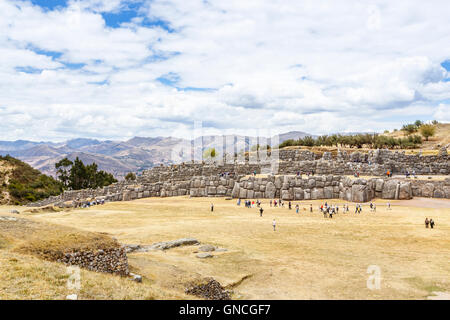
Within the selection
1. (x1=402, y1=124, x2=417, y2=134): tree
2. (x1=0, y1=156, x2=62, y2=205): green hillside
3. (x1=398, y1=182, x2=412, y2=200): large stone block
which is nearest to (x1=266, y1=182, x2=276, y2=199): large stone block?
(x1=398, y1=182, x2=412, y2=200): large stone block

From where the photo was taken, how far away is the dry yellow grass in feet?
46.9

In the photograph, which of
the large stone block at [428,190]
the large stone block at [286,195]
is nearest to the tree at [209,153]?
the large stone block at [286,195]

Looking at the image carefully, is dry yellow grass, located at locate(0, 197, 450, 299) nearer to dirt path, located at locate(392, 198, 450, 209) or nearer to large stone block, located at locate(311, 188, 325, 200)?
dirt path, located at locate(392, 198, 450, 209)

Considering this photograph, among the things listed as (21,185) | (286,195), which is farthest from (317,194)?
(21,185)

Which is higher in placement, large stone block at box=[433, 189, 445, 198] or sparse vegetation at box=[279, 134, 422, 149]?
sparse vegetation at box=[279, 134, 422, 149]

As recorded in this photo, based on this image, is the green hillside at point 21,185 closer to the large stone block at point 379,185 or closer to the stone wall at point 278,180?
the stone wall at point 278,180

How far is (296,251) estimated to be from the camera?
20625mm

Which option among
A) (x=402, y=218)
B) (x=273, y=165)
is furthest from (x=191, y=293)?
(x=273, y=165)

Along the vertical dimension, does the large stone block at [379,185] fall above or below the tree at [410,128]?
below

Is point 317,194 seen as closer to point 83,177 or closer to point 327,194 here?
point 327,194

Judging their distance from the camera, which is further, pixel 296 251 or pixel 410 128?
pixel 410 128

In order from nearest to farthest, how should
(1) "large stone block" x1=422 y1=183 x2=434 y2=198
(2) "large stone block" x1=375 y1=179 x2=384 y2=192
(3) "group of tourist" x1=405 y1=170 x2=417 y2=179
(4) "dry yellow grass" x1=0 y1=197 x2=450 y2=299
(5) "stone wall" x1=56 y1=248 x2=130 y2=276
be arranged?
1. (5) "stone wall" x1=56 y1=248 x2=130 y2=276
2. (4) "dry yellow grass" x1=0 y1=197 x2=450 y2=299
3. (1) "large stone block" x1=422 y1=183 x2=434 y2=198
4. (2) "large stone block" x1=375 y1=179 x2=384 y2=192
5. (3) "group of tourist" x1=405 y1=170 x2=417 y2=179

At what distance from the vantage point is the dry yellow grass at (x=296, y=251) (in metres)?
14.3
